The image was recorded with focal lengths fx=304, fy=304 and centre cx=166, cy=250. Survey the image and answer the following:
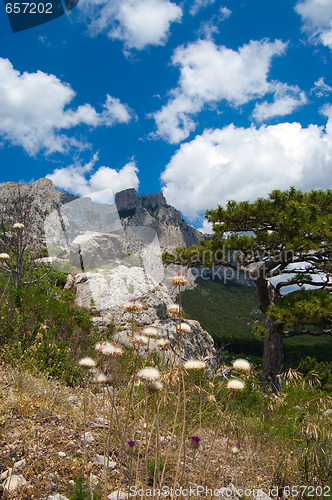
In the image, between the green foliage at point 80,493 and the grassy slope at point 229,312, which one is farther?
the grassy slope at point 229,312

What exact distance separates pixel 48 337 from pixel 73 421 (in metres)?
2.01

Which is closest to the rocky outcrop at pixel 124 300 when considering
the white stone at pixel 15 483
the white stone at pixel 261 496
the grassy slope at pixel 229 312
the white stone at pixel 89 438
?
the white stone at pixel 89 438

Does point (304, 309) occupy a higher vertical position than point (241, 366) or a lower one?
lower

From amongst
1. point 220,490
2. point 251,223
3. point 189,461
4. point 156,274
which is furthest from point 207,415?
point 156,274

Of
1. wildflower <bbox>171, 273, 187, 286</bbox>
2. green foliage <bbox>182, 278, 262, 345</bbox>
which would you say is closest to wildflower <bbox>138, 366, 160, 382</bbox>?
wildflower <bbox>171, 273, 187, 286</bbox>

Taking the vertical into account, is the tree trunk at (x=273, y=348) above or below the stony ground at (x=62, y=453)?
below

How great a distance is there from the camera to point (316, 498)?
7.07ft

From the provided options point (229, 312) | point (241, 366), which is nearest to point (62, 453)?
point (241, 366)

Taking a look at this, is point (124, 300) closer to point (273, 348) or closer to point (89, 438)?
point (273, 348)

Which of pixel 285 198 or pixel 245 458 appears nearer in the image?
pixel 245 458

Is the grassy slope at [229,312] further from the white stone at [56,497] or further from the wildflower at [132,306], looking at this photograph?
the wildflower at [132,306]

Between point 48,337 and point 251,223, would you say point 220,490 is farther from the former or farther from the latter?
point 251,223

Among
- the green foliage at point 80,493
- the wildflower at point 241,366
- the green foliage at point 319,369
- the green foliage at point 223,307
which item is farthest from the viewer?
the green foliage at point 223,307

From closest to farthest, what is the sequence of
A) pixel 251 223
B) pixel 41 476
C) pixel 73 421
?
pixel 41 476 < pixel 73 421 < pixel 251 223
